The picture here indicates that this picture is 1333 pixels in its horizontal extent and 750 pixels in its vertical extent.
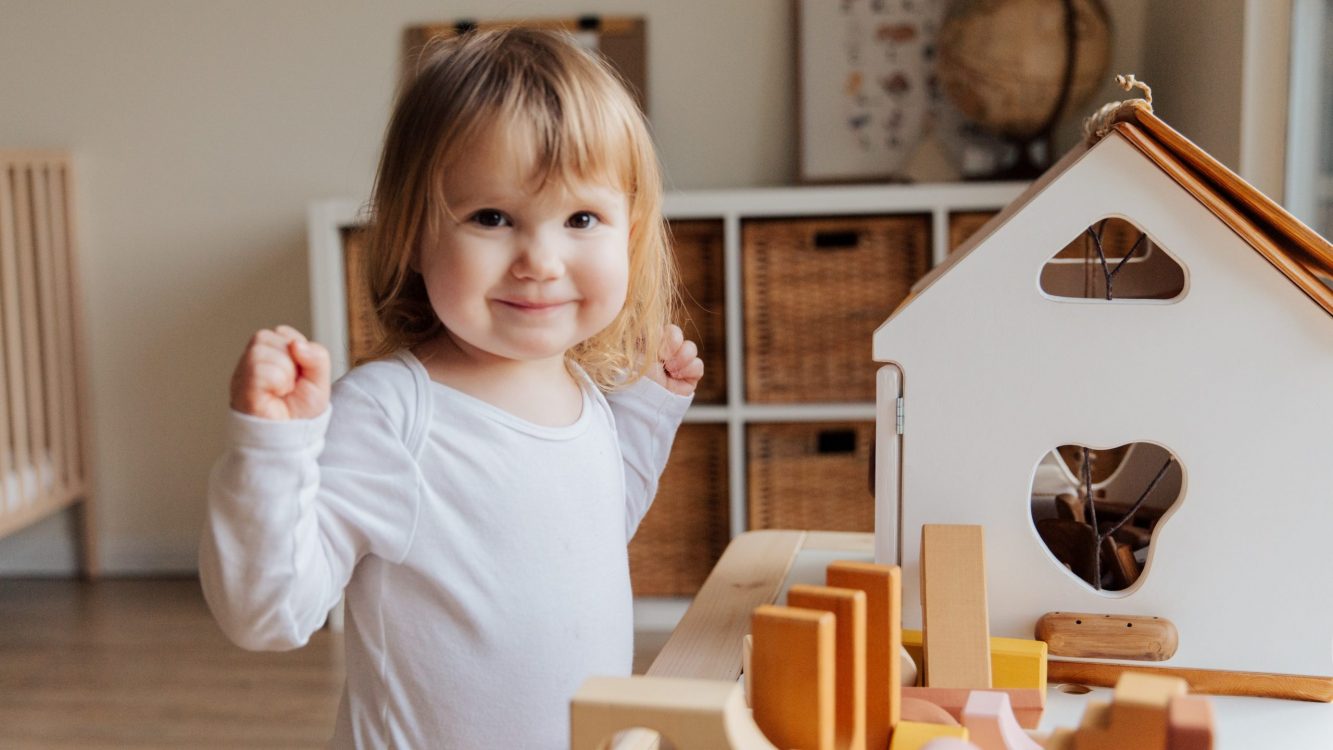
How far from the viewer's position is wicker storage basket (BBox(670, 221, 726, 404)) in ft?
7.66

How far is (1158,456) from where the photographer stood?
3.06 ft

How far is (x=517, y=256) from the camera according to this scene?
0.66 m

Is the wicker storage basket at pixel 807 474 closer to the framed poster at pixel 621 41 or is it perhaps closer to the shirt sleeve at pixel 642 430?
the framed poster at pixel 621 41

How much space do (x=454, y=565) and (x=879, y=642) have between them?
0.27m

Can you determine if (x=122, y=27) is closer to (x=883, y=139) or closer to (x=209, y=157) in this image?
(x=209, y=157)

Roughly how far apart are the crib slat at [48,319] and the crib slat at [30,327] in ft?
0.06

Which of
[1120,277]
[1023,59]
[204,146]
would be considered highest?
[1023,59]

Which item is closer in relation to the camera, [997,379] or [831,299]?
[997,379]

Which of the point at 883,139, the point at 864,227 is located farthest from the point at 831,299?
the point at 883,139

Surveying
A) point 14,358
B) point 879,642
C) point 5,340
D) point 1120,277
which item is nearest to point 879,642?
point 879,642

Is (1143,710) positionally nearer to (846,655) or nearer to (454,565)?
(846,655)

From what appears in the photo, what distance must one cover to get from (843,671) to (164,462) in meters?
2.78

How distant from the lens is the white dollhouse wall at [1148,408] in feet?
2.23

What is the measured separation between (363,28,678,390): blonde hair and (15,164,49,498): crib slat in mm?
2277
